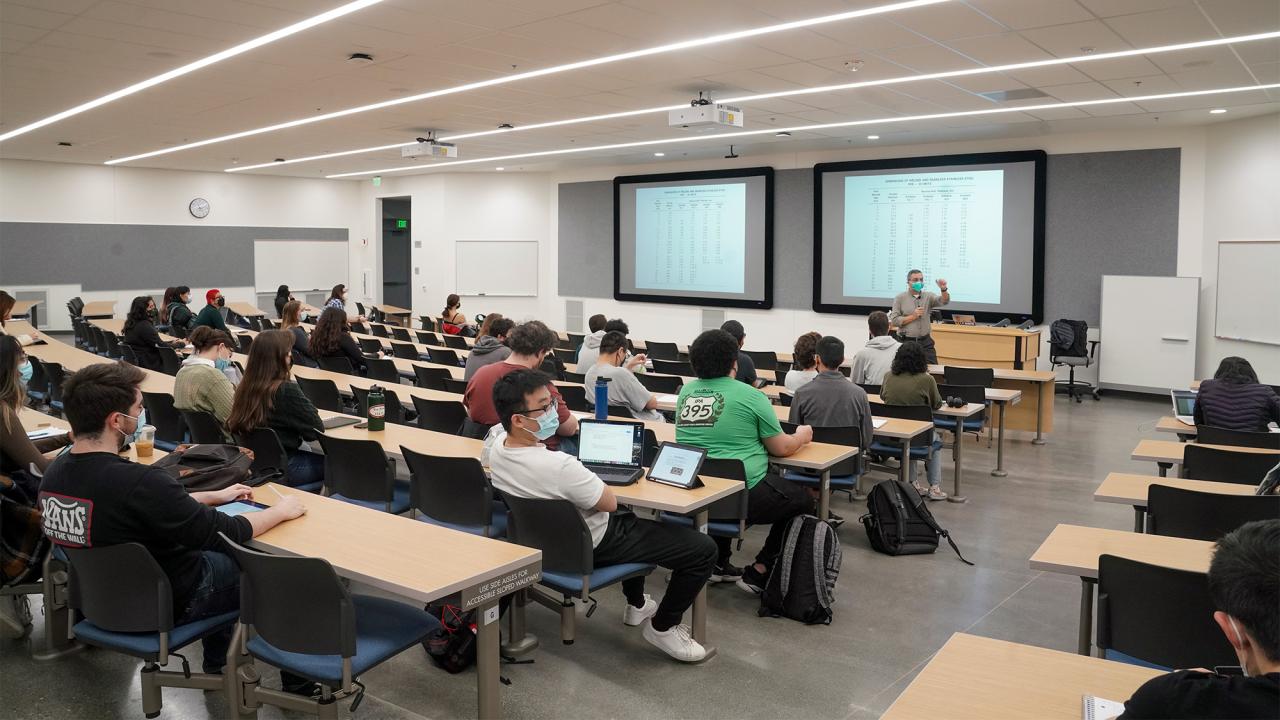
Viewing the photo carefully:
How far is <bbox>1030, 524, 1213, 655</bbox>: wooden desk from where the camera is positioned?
2855mm

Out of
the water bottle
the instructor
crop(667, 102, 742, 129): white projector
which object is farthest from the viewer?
the instructor

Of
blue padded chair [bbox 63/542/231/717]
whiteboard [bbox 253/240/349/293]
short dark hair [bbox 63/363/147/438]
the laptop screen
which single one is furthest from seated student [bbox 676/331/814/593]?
whiteboard [bbox 253/240/349/293]

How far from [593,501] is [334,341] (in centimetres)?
520

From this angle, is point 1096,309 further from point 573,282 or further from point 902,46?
point 573,282

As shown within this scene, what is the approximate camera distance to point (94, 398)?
2807mm

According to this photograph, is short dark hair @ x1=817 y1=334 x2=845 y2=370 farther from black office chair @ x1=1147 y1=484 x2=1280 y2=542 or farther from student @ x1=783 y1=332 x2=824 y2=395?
black office chair @ x1=1147 y1=484 x2=1280 y2=542

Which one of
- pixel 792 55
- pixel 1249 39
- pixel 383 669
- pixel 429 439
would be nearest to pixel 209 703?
pixel 383 669

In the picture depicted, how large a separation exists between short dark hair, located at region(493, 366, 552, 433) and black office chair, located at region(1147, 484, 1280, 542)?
2.46 metres

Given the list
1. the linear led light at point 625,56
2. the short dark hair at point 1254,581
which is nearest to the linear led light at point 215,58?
the linear led light at point 625,56

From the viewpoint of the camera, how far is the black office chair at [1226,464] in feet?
14.0

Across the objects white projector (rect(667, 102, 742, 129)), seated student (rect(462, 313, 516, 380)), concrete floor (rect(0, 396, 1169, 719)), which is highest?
white projector (rect(667, 102, 742, 129))

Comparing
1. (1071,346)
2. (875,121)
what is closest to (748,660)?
(875,121)

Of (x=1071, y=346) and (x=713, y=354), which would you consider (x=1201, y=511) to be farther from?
(x=1071, y=346)

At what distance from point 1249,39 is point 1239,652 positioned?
655 centimetres
